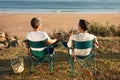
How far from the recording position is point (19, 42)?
9.98 meters

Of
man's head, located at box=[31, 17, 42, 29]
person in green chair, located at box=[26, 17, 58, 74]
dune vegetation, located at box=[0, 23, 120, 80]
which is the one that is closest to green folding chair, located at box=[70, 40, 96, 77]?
dune vegetation, located at box=[0, 23, 120, 80]

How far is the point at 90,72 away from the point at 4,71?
1.83 metres

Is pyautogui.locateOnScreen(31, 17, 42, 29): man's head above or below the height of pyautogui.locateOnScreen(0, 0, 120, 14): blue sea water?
above

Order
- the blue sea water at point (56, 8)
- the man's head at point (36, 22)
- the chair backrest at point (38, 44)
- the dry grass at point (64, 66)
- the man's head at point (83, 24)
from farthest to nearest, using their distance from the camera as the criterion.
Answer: the blue sea water at point (56, 8) → the dry grass at point (64, 66) → the chair backrest at point (38, 44) → the man's head at point (36, 22) → the man's head at point (83, 24)

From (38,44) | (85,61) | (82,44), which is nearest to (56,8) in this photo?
(85,61)

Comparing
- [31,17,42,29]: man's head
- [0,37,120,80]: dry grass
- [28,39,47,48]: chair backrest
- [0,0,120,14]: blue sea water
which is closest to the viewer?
[31,17,42,29]: man's head

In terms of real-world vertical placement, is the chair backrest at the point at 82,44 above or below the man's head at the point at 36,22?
below

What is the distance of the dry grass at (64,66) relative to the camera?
23.4 ft

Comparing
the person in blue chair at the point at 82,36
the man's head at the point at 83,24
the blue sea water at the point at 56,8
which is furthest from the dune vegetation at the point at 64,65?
the blue sea water at the point at 56,8

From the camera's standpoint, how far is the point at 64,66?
7660mm

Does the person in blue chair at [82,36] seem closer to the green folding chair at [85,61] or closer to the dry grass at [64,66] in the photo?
the green folding chair at [85,61]

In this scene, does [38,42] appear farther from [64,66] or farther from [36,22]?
[64,66]

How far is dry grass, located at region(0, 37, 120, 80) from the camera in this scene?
7.12 m

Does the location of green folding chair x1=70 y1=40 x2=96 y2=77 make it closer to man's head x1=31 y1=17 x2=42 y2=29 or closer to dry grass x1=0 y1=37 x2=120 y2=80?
dry grass x1=0 y1=37 x2=120 y2=80
